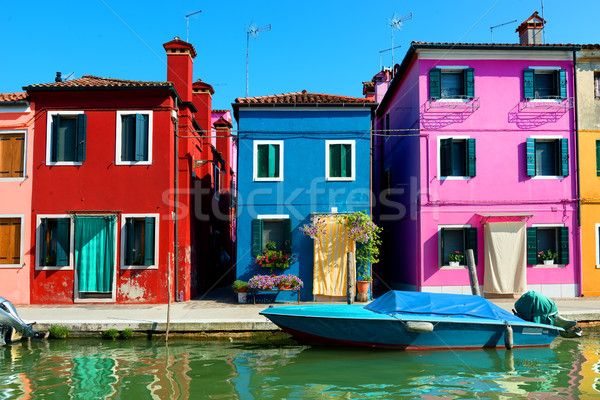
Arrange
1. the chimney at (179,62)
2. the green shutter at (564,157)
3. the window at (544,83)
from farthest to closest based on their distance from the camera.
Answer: the chimney at (179,62)
the window at (544,83)
the green shutter at (564,157)

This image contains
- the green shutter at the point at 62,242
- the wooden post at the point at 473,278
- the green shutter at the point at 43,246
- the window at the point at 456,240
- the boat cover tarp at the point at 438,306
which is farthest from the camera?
the window at the point at 456,240

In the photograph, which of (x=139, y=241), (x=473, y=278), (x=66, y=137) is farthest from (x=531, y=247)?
(x=66, y=137)

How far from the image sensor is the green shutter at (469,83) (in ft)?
58.3

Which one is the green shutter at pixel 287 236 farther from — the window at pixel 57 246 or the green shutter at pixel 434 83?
the window at pixel 57 246

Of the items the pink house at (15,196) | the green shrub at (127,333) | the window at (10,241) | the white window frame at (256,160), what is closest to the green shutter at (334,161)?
the white window frame at (256,160)

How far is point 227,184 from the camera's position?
91.8 feet

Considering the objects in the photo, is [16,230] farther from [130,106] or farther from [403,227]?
[403,227]

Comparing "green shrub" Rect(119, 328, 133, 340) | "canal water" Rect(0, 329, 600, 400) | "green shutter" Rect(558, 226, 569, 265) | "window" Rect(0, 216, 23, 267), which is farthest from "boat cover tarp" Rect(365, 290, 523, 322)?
"window" Rect(0, 216, 23, 267)

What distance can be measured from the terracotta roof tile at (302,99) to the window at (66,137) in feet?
16.6

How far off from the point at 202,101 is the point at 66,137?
643 cm

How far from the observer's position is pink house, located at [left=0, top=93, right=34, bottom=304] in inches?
653

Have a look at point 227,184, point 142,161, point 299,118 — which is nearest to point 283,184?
point 299,118

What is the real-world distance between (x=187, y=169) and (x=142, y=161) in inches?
59.5

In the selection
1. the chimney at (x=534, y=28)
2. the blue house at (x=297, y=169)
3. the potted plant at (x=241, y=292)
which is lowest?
the potted plant at (x=241, y=292)
